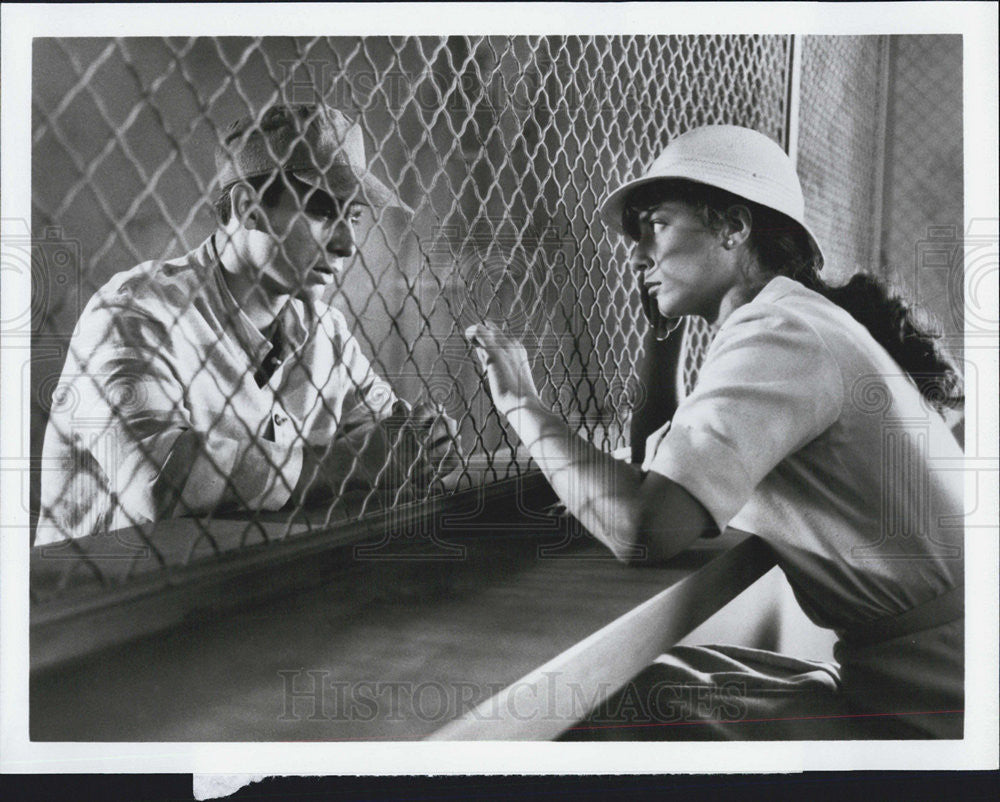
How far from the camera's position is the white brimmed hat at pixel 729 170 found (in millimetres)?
1332

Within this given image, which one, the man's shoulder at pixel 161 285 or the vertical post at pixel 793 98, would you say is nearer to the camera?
the man's shoulder at pixel 161 285

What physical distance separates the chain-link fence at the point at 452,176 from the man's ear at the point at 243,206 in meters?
0.03

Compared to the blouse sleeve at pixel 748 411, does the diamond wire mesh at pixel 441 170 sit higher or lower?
higher

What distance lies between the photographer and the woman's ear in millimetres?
1326

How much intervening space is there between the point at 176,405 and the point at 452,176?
50 centimetres

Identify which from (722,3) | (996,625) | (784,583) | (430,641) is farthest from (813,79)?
(430,641)

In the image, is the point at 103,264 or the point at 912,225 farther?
the point at 912,225

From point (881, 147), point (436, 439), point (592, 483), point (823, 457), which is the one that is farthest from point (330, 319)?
point (881, 147)

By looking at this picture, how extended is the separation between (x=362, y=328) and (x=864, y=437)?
747 mm

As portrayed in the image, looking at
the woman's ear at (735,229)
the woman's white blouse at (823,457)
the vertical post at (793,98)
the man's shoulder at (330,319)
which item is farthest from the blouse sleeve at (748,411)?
the man's shoulder at (330,319)

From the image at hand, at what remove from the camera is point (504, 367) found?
51.7 inches

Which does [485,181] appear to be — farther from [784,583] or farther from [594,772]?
[594,772]

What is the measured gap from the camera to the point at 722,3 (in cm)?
134

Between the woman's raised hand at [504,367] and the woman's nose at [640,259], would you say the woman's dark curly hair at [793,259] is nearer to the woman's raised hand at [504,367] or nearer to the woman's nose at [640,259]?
the woman's nose at [640,259]
